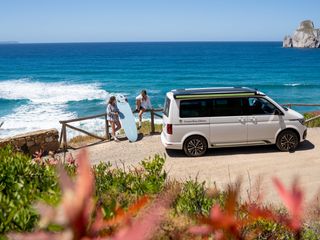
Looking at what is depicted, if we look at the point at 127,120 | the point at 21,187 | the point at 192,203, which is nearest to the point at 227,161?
the point at 127,120

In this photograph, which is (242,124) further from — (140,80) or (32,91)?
(140,80)

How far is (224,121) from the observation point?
12.1 meters

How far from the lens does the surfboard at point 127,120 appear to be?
583 inches

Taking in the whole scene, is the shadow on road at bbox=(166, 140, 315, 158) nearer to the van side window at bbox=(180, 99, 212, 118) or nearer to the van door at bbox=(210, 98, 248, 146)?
the van door at bbox=(210, 98, 248, 146)

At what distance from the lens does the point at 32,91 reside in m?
47.6

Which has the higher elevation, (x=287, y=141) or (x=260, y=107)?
(x=260, y=107)

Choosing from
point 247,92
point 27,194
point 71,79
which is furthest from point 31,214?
point 71,79

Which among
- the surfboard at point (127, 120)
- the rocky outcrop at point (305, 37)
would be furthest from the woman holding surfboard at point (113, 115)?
the rocky outcrop at point (305, 37)

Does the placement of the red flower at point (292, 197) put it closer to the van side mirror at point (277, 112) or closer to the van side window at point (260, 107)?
the van side window at point (260, 107)

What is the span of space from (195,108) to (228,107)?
1.04 m

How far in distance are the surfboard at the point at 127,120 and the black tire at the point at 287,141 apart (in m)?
5.26

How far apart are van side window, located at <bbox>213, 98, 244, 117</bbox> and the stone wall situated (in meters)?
5.68

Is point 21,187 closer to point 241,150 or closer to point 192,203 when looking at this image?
point 192,203

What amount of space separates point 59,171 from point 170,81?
193ft
